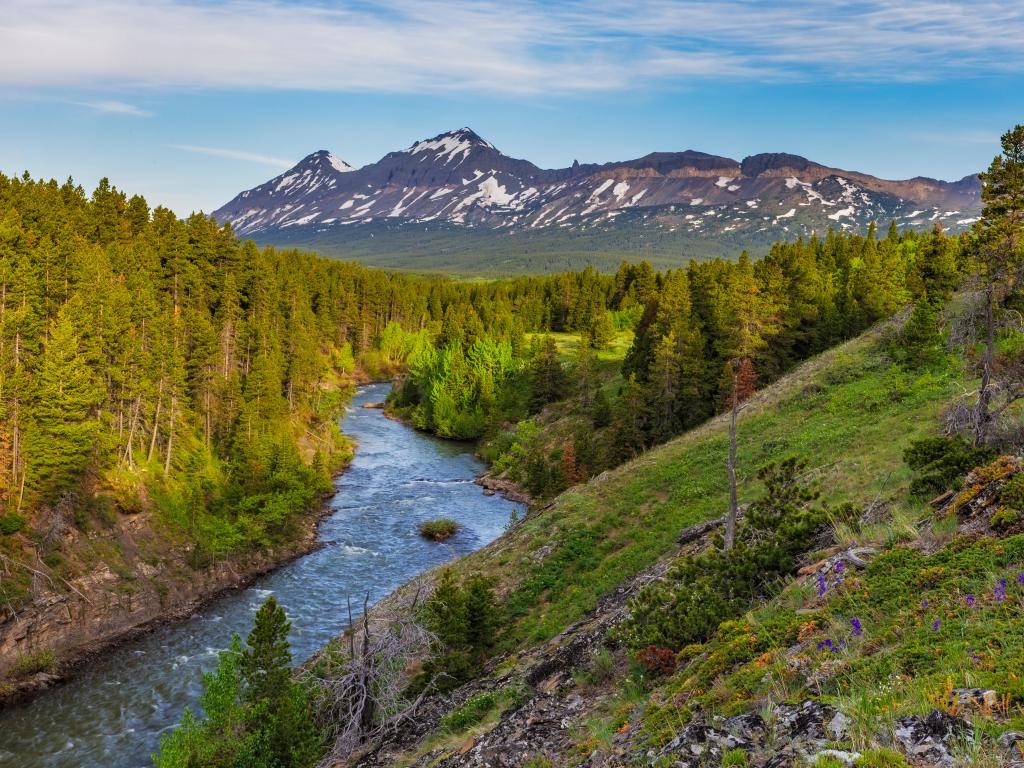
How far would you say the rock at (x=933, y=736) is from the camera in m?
5.30

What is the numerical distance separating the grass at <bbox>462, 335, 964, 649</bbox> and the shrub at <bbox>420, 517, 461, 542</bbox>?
1082 cm

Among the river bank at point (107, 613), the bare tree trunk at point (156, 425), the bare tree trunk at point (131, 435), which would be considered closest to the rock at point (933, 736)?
the river bank at point (107, 613)

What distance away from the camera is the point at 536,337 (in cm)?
10444

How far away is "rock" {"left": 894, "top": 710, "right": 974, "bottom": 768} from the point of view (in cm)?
530

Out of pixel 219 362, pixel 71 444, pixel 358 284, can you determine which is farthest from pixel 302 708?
pixel 358 284

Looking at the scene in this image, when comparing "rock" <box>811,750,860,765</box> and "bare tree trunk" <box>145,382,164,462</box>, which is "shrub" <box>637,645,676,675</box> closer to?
"rock" <box>811,750,860,765</box>

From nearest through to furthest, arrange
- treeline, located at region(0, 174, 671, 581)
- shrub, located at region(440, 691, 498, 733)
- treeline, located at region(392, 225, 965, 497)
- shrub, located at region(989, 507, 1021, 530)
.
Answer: shrub, located at region(989, 507, 1021, 530) → shrub, located at region(440, 691, 498, 733) → treeline, located at region(0, 174, 671, 581) → treeline, located at region(392, 225, 965, 497)

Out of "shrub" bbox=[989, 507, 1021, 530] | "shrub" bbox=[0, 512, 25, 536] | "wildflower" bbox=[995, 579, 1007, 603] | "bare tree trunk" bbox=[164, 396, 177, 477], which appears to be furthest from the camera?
"bare tree trunk" bbox=[164, 396, 177, 477]

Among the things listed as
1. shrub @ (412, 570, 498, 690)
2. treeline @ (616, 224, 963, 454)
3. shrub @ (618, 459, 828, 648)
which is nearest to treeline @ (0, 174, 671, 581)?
shrub @ (412, 570, 498, 690)

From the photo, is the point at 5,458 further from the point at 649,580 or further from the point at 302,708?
the point at 649,580

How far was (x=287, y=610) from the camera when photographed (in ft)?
122

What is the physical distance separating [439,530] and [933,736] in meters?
44.6

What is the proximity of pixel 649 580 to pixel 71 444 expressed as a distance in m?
35.4

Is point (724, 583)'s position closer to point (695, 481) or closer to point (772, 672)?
point (772, 672)
